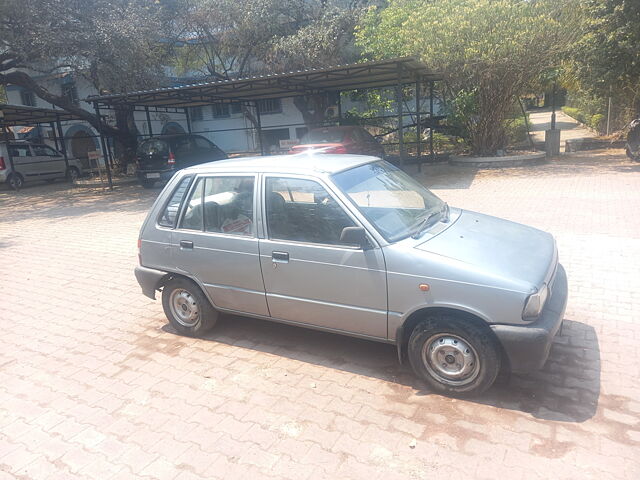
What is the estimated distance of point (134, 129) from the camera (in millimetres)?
22531

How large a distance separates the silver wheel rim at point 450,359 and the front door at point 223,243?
1469mm

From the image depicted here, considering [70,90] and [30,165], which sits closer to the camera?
[30,165]

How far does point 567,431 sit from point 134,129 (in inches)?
909

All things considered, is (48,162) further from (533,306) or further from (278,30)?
(533,306)

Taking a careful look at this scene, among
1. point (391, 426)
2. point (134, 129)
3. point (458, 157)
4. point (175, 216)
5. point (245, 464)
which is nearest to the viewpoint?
point (245, 464)

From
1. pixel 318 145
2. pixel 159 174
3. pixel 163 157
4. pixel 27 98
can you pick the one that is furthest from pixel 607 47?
pixel 27 98

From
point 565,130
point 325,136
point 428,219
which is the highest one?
point 325,136

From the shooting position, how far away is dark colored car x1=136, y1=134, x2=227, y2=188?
1539cm

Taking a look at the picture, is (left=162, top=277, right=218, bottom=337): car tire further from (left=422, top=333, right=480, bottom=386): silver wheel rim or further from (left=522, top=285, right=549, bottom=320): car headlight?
(left=522, top=285, right=549, bottom=320): car headlight

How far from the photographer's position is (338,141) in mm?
13102

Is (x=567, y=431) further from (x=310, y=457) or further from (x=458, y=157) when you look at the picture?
(x=458, y=157)

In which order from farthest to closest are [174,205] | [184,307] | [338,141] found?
[338,141] < [184,307] < [174,205]

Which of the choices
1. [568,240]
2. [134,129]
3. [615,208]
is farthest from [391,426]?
[134,129]

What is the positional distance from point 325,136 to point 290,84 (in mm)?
2770
